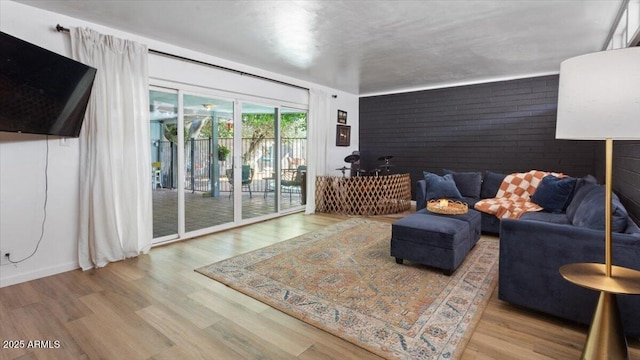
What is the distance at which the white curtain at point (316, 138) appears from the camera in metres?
5.80

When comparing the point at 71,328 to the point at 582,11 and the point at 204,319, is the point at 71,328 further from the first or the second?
the point at 582,11

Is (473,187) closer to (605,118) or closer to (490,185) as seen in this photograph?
(490,185)

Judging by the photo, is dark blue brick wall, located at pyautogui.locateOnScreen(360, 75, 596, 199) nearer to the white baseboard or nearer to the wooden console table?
the wooden console table

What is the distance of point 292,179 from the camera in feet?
19.5

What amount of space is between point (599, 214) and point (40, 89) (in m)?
4.15

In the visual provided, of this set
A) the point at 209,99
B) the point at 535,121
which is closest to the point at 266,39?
the point at 209,99

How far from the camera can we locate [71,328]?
2.05 meters

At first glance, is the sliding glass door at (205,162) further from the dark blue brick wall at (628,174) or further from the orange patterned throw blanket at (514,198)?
the dark blue brick wall at (628,174)

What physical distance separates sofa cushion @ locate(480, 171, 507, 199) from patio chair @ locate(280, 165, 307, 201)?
3038 millimetres

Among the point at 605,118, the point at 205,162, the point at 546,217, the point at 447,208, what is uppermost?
the point at 605,118

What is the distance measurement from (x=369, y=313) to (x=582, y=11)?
317 centimetres

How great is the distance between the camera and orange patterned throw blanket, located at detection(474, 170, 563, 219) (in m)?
3.99

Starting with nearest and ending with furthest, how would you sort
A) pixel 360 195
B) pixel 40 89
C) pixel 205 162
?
A: pixel 40 89 → pixel 205 162 → pixel 360 195

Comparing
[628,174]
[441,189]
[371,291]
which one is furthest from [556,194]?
[371,291]
